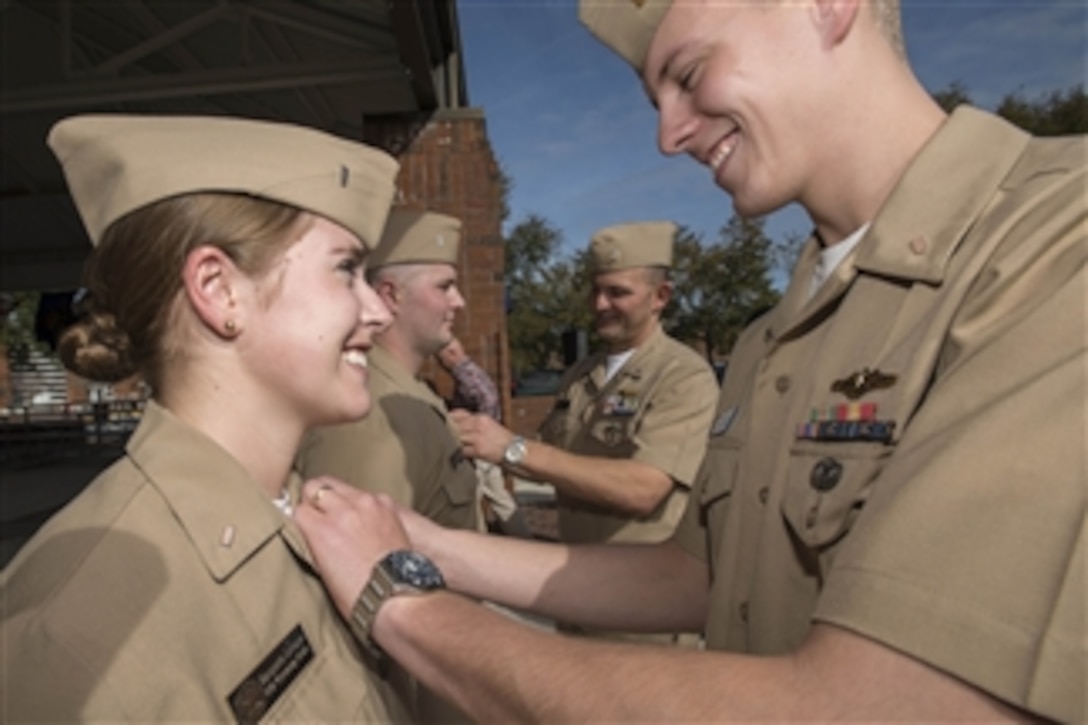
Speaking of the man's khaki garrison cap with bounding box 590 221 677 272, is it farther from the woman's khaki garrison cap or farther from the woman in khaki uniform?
the woman's khaki garrison cap

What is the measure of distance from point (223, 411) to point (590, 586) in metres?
0.96

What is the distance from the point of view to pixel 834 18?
1266mm

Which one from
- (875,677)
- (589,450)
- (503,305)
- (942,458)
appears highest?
(942,458)

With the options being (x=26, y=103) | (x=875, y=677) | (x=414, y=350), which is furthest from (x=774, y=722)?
(x=26, y=103)

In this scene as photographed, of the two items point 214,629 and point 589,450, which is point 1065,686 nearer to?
point 214,629

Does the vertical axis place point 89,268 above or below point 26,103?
above

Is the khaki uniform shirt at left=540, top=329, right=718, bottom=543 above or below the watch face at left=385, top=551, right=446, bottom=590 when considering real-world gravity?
below

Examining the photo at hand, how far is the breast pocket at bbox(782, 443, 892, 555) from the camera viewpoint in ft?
3.71

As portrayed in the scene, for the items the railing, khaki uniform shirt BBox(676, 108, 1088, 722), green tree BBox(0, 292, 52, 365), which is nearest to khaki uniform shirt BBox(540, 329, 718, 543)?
khaki uniform shirt BBox(676, 108, 1088, 722)

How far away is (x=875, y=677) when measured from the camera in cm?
86

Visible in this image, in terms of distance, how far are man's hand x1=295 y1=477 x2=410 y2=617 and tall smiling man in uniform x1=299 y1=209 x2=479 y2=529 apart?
0.84 metres

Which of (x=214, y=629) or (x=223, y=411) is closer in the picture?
(x=214, y=629)

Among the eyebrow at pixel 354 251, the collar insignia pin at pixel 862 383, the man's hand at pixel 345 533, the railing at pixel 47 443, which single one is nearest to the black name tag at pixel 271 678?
the man's hand at pixel 345 533

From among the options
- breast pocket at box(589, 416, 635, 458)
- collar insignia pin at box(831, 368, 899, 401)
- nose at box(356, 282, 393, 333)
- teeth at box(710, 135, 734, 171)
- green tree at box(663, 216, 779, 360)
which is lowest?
green tree at box(663, 216, 779, 360)
